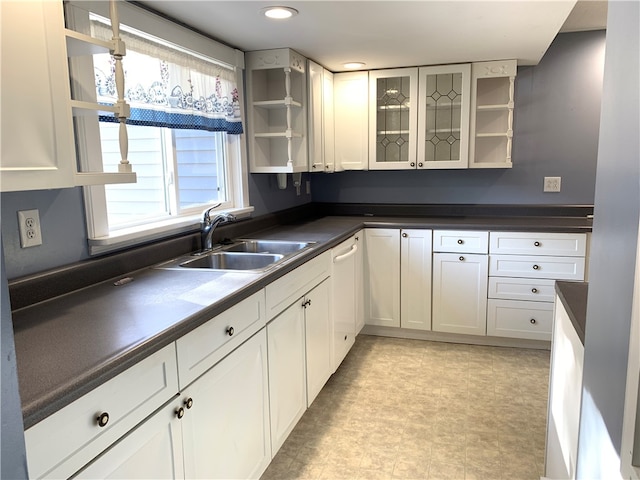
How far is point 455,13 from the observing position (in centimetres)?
231

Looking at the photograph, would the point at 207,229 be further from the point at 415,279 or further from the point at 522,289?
the point at 522,289

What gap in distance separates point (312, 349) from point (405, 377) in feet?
2.70

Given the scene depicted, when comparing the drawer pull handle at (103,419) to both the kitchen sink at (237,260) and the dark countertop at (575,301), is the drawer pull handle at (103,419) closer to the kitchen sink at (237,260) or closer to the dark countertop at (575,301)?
the dark countertop at (575,301)

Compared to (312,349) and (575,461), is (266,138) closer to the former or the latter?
(312,349)

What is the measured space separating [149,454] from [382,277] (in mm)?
2493

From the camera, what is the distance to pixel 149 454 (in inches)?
48.5

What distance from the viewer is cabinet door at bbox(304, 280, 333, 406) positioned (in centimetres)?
240

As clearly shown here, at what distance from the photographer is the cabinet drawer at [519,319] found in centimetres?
326

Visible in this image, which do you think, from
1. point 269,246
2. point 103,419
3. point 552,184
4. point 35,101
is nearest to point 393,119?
point 552,184

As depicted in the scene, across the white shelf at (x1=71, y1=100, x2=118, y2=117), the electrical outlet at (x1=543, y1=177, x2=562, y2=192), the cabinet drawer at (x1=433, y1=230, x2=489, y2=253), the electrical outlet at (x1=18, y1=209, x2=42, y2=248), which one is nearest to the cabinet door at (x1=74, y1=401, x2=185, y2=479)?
the electrical outlet at (x1=18, y1=209, x2=42, y2=248)

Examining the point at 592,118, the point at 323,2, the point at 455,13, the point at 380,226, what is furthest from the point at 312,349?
the point at 592,118

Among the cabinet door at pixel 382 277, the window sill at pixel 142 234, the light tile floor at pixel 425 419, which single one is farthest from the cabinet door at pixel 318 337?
the cabinet door at pixel 382 277

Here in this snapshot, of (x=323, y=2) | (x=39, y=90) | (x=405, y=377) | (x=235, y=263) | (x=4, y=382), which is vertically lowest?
(x=405, y=377)

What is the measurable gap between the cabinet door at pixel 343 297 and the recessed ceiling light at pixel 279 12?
1250 mm
